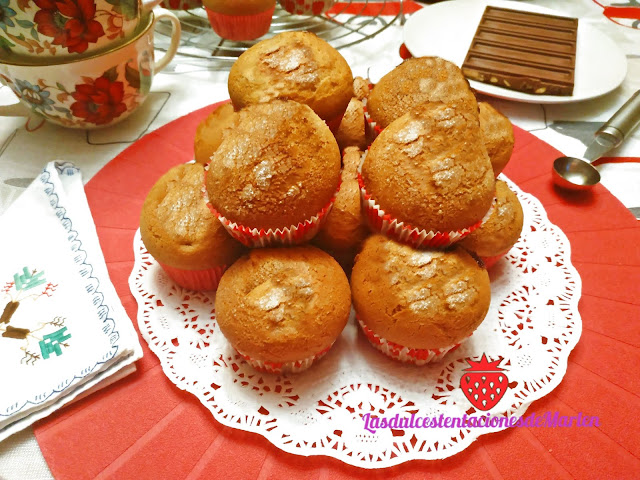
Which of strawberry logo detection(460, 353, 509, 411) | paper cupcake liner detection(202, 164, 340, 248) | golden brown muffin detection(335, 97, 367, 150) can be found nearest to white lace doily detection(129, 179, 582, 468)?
strawberry logo detection(460, 353, 509, 411)

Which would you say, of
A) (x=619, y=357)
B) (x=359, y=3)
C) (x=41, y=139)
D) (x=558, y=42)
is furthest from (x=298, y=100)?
(x=359, y=3)

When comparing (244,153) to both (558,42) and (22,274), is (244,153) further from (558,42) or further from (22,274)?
(558,42)

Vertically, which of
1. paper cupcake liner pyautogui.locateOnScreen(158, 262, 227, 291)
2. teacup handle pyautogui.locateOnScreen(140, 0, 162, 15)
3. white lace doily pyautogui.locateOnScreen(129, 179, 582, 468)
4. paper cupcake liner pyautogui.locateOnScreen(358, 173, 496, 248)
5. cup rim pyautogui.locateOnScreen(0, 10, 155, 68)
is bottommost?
white lace doily pyautogui.locateOnScreen(129, 179, 582, 468)

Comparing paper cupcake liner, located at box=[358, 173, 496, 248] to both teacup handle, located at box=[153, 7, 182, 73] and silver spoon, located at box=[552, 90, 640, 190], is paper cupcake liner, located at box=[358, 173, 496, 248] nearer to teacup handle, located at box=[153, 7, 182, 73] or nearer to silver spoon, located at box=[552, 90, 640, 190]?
silver spoon, located at box=[552, 90, 640, 190]

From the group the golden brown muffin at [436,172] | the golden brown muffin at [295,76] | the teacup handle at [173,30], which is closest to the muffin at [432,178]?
the golden brown muffin at [436,172]

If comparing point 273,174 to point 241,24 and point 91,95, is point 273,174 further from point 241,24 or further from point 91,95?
→ point 241,24

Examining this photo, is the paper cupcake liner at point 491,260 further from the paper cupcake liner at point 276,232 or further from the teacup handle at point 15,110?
the teacup handle at point 15,110
